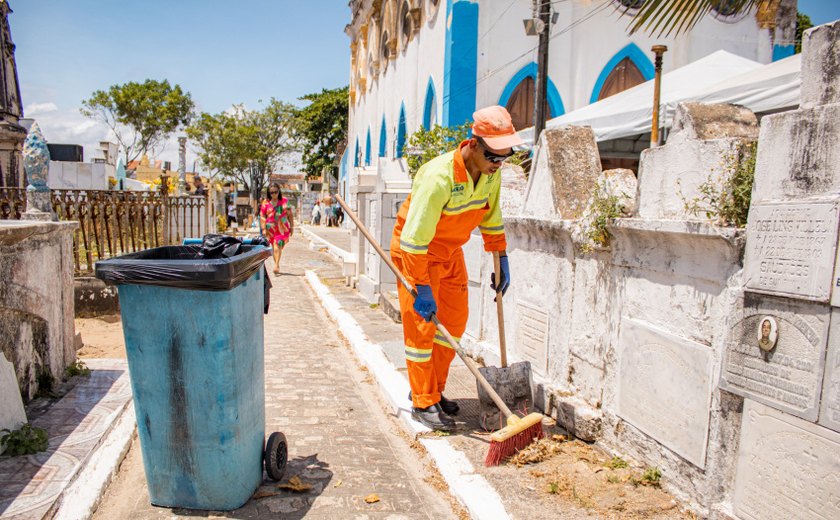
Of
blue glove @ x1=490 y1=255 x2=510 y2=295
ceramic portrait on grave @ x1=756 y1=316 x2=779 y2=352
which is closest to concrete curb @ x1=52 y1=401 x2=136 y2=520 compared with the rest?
blue glove @ x1=490 y1=255 x2=510 y2=295

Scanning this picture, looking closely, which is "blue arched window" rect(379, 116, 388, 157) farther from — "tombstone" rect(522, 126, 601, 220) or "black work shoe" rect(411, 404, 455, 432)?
"black work shoe" rect(411, 404, 455, 432)

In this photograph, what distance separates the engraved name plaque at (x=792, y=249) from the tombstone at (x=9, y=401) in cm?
403

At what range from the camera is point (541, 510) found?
3219 millimetres

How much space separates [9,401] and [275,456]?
166cm

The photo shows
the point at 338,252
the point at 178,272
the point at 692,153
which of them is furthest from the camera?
the point at 338,252

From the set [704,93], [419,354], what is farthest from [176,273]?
[704,93]

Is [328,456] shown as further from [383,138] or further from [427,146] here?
[383,138]

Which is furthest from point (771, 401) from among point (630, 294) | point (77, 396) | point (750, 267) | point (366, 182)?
point (366, 182)

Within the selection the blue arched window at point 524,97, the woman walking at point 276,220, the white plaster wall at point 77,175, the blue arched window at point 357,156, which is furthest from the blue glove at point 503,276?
the blue arched window at point 357,156

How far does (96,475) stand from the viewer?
3.49 m

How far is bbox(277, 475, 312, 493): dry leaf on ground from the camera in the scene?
3467mm

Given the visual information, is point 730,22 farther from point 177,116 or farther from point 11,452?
point 177,116

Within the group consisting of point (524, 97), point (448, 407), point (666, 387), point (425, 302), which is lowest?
point (448, 407)

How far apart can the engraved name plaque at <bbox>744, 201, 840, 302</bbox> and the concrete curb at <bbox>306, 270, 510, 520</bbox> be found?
166 centimetres
